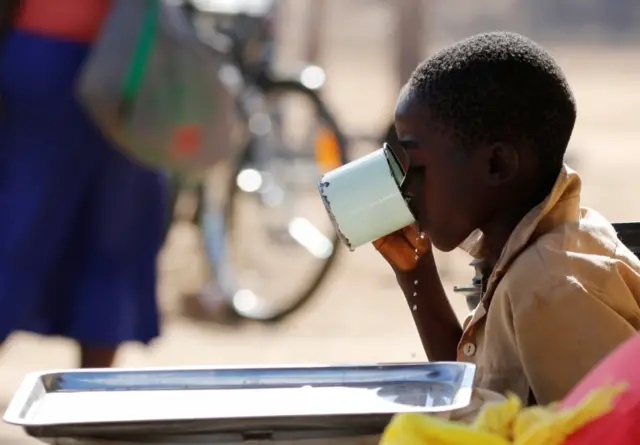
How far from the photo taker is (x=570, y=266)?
184 cm

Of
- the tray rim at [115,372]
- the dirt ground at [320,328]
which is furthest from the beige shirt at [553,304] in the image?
the dirt ground at [320,328]

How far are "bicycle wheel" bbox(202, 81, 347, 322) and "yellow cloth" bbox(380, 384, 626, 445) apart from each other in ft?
15.5

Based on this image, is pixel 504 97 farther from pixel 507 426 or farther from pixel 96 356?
pixel 96 356

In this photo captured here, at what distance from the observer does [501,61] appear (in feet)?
6.50

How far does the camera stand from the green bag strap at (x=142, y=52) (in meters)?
3.82

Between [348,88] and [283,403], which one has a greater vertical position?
[283,403]

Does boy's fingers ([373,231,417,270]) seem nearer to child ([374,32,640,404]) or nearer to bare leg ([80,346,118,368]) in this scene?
child ([374,32,640,404])

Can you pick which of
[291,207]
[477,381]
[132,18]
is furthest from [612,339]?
[291,207]

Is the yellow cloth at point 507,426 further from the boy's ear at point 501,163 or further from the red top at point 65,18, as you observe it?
the red top at point 65,18

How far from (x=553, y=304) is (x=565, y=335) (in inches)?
1.6

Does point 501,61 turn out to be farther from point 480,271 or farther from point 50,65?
point 50,65

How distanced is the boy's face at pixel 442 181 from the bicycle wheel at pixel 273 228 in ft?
13.5

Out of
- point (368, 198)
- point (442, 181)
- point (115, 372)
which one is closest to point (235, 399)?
point (115, 372)

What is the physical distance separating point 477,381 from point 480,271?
27 centimetres
